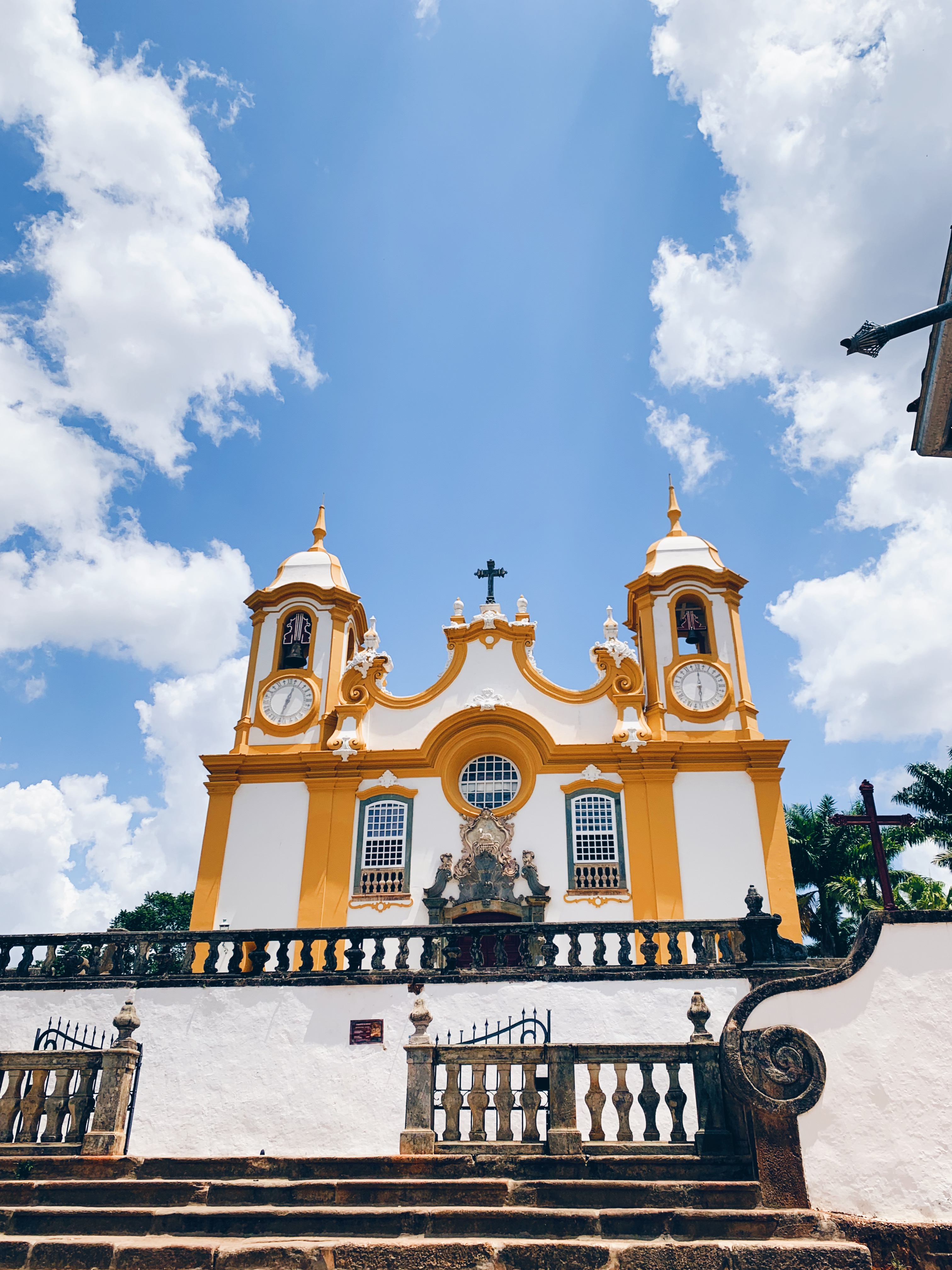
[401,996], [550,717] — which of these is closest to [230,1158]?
[401,996]

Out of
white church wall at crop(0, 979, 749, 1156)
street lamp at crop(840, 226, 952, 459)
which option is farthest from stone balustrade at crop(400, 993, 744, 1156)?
street lamp at crop(840, 226, 952, 459)

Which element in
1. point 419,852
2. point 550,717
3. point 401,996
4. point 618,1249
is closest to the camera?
point 618,1249

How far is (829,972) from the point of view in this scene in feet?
21.3

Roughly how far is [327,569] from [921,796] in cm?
1769

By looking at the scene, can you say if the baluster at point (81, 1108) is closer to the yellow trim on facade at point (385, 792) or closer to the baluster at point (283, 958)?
the baluster at point (283, 958)

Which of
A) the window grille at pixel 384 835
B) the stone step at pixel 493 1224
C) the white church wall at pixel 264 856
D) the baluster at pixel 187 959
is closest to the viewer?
the stone step at pixel 493 1224

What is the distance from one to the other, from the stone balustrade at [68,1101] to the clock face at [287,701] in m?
12.5

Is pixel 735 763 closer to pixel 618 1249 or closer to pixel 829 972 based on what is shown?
pixel 829 972

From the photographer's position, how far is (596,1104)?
6.60 m

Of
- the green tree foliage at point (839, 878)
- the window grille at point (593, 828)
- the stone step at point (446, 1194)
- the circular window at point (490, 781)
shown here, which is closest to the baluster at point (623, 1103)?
the stone step at point (446, 1194)

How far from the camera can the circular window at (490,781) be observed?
1827 cm

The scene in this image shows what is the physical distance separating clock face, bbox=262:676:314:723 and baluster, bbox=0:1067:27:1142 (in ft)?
41.2

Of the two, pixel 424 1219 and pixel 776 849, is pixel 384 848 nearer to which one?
pixel 776 849

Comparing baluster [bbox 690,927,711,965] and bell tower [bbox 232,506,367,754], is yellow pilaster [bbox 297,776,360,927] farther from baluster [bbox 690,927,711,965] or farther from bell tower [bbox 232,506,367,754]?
baluster [bbox 690,927,711,965]
